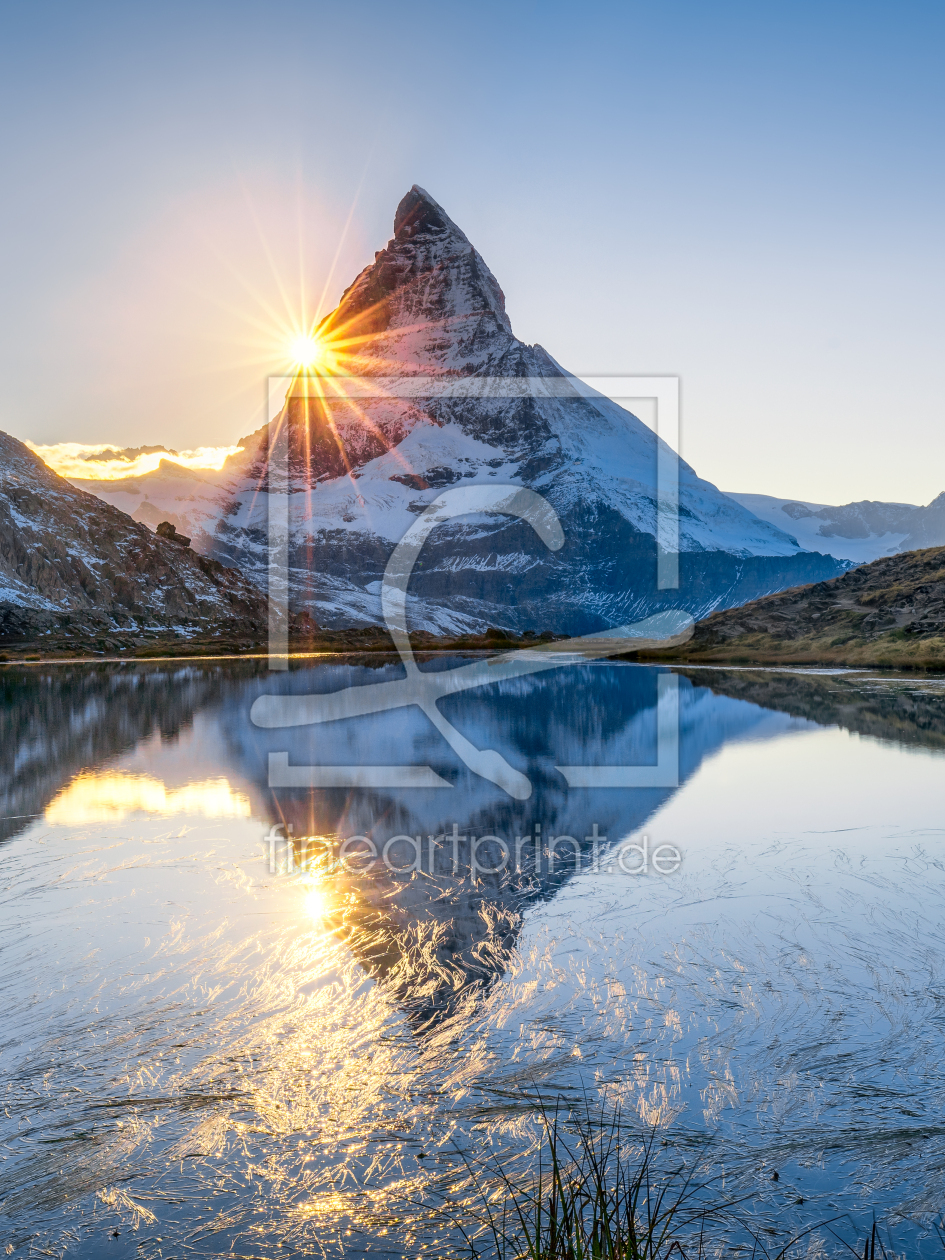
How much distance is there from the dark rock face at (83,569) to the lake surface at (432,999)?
10965cm

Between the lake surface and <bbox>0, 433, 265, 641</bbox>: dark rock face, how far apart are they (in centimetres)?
10965

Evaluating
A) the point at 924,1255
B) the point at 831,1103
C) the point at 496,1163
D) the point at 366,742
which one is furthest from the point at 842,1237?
the point at 366,742

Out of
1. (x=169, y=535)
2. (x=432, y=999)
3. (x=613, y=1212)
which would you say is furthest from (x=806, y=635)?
(x=169, y=535)

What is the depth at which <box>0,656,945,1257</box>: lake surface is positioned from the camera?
6629 millimetres

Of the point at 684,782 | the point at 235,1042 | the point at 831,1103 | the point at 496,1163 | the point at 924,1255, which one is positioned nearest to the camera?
the point at 924,1255

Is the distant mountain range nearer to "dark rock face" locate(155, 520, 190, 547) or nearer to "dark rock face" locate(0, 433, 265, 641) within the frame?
"dark rock face" locate(0, 433, 265, 641)

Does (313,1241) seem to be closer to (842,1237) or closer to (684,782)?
(842,1237)

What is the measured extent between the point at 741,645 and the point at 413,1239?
97815mm

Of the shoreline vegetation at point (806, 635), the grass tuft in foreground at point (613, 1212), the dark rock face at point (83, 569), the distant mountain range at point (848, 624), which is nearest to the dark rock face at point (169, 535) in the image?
the dark rock face at point (83, 569)

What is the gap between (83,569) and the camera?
140 metres

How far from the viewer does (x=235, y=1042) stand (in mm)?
8875

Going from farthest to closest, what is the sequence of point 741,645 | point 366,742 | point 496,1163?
point 741,645, point 366,742, point 496,1163

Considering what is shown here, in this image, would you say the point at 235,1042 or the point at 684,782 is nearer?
the point at 235,1042

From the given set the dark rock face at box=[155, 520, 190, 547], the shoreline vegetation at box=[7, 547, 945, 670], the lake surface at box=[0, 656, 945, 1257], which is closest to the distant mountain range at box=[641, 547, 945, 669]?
the shoreline vegetation at box=[7, 547, 945, 670]
